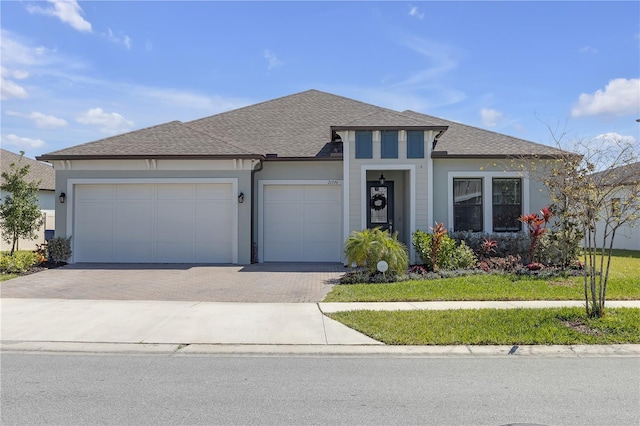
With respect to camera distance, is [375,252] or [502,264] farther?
[502,264]

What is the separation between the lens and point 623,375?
5680 millimetres

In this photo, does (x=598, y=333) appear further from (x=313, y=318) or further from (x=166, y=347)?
(x=166, y=347)

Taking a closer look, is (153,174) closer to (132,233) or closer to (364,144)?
(132,233)

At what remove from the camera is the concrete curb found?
6.62 meters

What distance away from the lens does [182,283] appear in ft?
39.9

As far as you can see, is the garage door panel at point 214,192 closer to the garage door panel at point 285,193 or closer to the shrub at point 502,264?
the garage door panel at point 285,193

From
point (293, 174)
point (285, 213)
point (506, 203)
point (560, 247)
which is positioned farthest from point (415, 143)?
point (560, 247)

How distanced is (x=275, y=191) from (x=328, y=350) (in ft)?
32.9

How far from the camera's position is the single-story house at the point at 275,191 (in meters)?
15.0

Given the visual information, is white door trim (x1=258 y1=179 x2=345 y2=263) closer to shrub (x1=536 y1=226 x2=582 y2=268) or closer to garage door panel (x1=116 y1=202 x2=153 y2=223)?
garage door panel (x1=116 y1=202 x2=153 y2=223)

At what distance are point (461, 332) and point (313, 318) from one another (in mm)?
2627

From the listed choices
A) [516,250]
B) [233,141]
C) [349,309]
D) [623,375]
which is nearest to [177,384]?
[349,309]

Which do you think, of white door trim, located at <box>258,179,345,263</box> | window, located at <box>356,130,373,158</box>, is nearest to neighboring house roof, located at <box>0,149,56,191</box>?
white door trim, located at <box>258,179,345,263</box>

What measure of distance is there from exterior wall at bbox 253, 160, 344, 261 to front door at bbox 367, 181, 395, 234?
1.49 m
